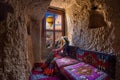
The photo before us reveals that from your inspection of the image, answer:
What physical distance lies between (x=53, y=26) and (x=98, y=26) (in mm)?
2590

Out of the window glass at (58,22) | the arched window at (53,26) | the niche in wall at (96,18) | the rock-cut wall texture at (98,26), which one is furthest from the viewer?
the window glass at (58,22)

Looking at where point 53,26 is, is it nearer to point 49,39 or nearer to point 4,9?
point 49,39

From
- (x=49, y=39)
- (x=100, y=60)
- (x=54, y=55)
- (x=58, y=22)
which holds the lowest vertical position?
(x=54, y=55)

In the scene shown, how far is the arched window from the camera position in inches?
192

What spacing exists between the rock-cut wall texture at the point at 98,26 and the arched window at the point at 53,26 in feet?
4.27

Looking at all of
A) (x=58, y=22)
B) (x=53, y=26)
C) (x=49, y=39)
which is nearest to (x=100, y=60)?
(x=49, y=39)

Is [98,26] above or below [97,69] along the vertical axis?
above

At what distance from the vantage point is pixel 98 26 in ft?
9.07

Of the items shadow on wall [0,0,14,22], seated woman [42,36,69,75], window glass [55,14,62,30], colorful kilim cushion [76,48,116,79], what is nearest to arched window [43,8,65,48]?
window glass [55,14,62,30]

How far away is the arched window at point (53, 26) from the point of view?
4.88 m

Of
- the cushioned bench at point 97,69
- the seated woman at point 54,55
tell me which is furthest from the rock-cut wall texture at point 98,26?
the seated woman at point 54,55

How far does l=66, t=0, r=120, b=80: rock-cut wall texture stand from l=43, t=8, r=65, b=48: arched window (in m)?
1.30

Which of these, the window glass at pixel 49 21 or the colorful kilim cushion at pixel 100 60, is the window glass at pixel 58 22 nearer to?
the window glass at pixel 49 21

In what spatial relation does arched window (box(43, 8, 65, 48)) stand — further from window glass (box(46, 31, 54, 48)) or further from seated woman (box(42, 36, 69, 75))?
seated woman (box(42, 36, 69, 75))
